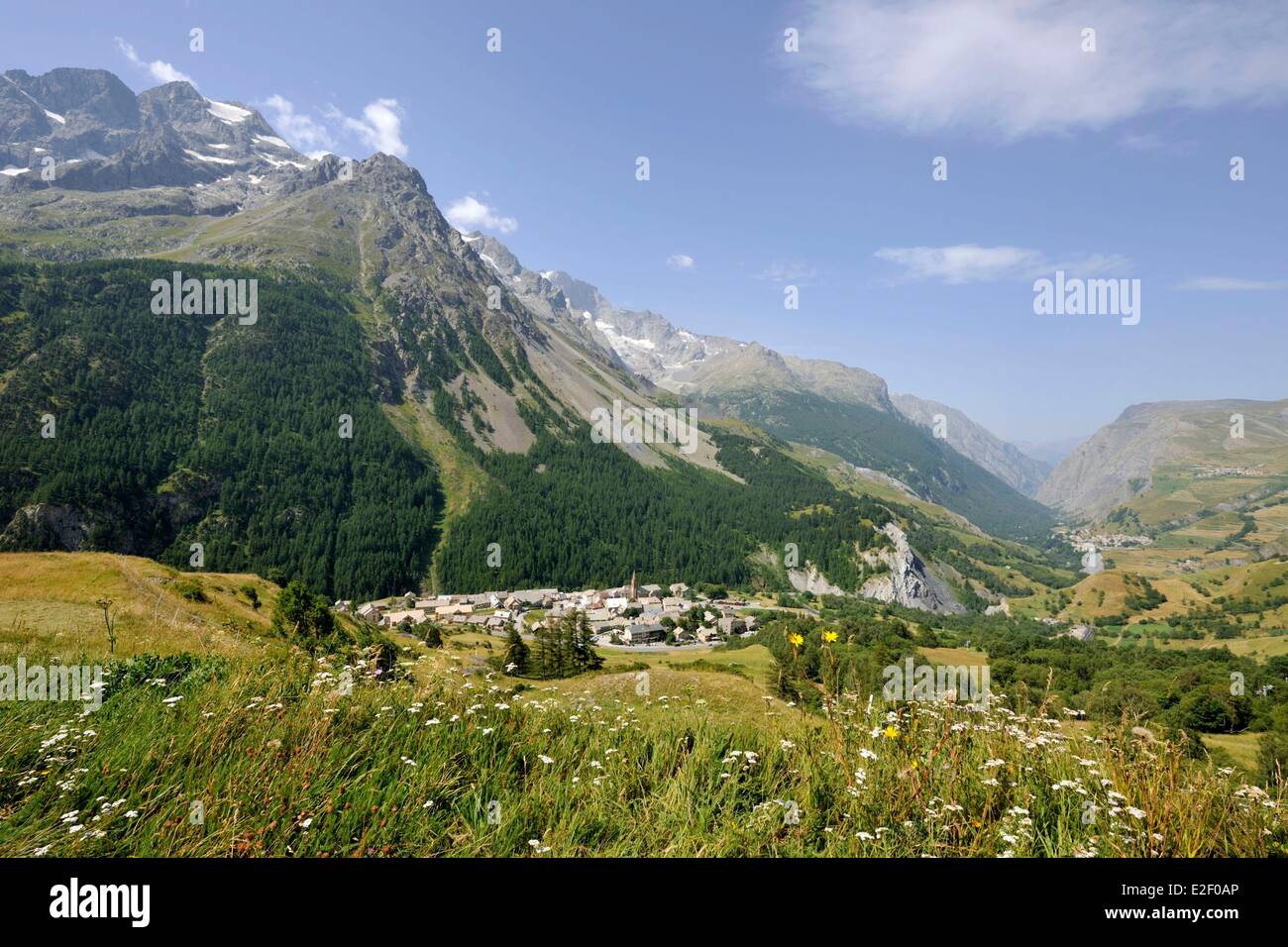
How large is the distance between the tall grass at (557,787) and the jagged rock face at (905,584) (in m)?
182

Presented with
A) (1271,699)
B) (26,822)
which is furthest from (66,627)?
(1271,699)

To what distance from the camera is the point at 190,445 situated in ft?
462

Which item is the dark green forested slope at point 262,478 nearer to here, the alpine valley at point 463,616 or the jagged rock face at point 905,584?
the alpine valley at point 463,616

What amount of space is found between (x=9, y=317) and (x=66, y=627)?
19508 centimetres

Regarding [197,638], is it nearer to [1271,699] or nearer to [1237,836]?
[1237,836]

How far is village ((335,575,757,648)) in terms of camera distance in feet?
326

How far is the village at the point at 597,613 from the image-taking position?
9950 cm

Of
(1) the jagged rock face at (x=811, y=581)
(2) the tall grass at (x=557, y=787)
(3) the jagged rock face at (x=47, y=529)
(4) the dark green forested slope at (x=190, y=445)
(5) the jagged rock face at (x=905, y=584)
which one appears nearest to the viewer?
(2) the tall grass at (x=557, y=787)

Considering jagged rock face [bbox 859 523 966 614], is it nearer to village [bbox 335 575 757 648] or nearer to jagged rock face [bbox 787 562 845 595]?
jagged rock face [bbox 787 562 845 595]

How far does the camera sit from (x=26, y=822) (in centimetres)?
362

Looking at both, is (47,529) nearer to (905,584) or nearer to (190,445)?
(190,445)

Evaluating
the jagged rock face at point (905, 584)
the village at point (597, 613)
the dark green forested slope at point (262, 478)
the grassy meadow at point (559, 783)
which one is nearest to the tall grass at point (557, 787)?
the grassy meadow at point (559, 783)

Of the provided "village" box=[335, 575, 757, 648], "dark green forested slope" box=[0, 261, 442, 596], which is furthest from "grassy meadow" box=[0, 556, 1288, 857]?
"dark green forested slope" box=[0, 261, 442, 596]
